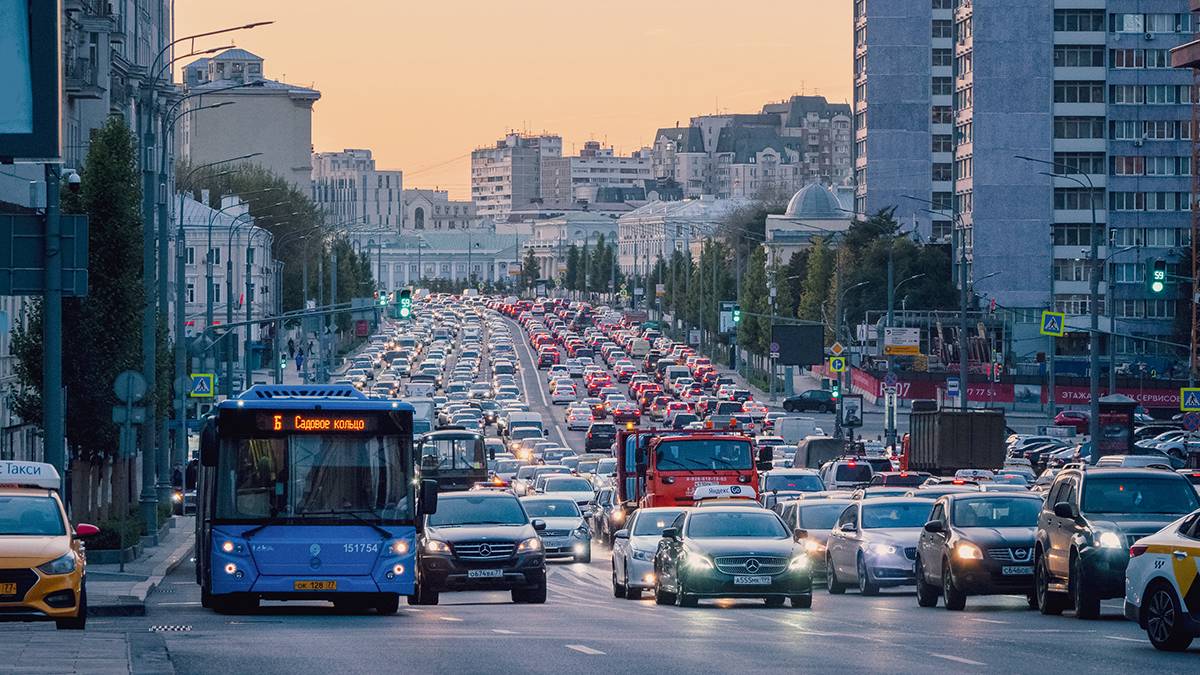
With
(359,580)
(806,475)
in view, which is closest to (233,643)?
(359,580)

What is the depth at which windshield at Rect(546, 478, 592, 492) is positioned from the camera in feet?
179

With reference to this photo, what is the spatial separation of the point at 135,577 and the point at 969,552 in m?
14.0

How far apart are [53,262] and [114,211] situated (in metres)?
12.1

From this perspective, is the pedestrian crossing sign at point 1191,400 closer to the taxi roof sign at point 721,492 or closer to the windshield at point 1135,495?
the taxi roof sign at point 721,492

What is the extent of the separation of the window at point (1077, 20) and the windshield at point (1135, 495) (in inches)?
4267

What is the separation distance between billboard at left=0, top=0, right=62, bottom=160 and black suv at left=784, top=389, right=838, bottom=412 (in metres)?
82.0

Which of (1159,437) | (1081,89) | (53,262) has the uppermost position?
(1081,89)

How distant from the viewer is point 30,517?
22703 millimetres

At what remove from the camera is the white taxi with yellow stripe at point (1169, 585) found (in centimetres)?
1939

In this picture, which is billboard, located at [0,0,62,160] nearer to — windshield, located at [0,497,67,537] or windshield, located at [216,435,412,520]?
windshield, located at [216,435,412,520]

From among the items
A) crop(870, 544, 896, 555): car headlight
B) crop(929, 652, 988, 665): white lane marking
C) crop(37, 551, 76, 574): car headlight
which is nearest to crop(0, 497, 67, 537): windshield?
crop(37, 551, 76, 574): car headlight

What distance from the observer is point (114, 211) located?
148 ft

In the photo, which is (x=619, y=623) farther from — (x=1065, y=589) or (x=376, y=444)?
(x=1065, y=589)

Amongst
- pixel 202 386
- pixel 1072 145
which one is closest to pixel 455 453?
pixel 202 386
